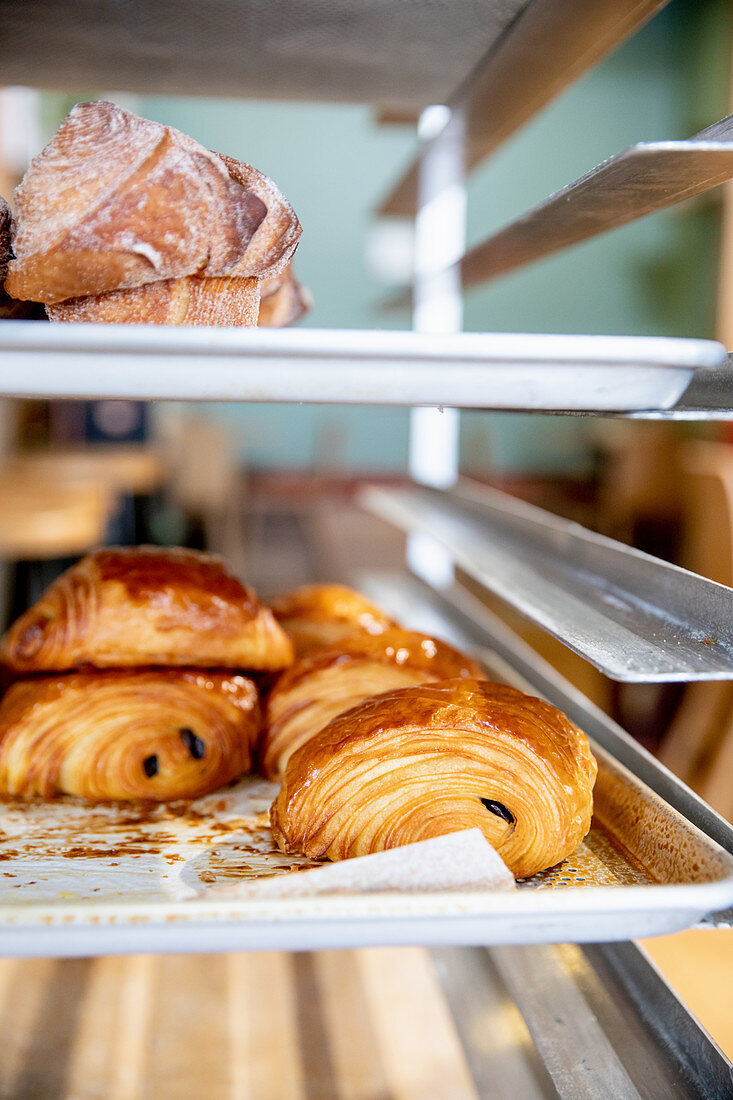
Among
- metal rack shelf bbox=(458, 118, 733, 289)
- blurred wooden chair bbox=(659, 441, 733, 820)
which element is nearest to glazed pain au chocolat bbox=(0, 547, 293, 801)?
metal rack shelf bbox=(458, 118, 733, 289)

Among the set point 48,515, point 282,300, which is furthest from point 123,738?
point 48,515

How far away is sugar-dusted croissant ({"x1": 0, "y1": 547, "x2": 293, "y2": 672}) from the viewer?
0.98 metres

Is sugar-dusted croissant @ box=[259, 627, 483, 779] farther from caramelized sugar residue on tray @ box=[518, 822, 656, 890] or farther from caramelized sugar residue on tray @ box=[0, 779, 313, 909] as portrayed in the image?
caramelized sugar residue on tray @ box=[518, 822, 656, 890]

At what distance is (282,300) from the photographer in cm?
118

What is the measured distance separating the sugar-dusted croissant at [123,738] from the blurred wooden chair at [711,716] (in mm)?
1151

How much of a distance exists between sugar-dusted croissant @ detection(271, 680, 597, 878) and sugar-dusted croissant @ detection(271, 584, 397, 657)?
0.42 m

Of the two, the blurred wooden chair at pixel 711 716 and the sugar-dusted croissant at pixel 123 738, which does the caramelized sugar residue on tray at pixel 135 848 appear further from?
the blurred wooden chair at pixel 711 716

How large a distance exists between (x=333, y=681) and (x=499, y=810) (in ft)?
0.93

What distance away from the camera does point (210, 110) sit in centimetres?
696

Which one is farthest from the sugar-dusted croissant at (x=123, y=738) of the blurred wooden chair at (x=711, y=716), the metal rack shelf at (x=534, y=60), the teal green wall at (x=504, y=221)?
the teal green wall at (x=504, y=221)

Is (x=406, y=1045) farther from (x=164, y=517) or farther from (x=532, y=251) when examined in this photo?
(x=164, y=517)

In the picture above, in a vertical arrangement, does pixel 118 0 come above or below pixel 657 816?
above

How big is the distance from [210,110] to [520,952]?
280 inches

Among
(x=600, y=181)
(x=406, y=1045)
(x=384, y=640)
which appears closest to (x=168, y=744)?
(x=384, y=640)
